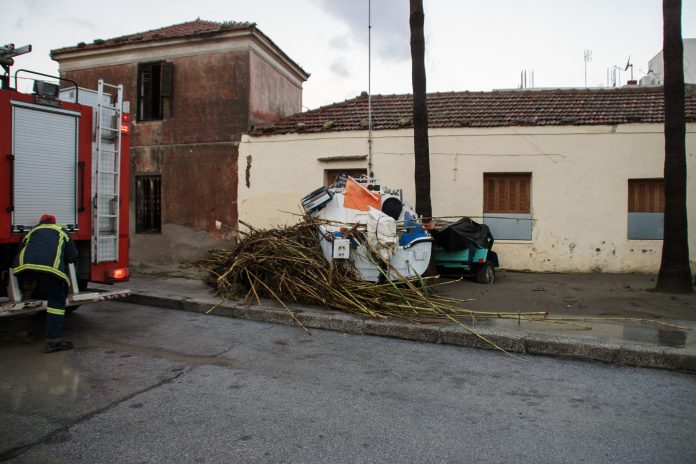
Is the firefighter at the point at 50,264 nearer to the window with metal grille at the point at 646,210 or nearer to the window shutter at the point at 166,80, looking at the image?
the window shutter at the point at 166,80

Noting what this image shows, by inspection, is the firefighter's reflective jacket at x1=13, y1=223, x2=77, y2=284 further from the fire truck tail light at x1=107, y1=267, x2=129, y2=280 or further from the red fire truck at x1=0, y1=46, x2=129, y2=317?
the fire truck tail light at x1=107, y1=267, x2=129, y2=280

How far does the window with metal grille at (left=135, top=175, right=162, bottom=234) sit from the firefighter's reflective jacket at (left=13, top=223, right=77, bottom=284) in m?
8.33

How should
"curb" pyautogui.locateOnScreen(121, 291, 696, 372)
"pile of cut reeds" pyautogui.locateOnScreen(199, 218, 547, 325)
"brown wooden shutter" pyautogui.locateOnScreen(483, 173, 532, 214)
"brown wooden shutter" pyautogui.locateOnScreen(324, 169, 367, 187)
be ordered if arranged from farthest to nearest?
"brown wooden shutter" pyautogui.locateOnScreen(324, 169, 367, 187) < "brown wooden shutter" pyautogui.locateOnScreen(483, 173, 532, 214) < "pile of cut reeds" pyautogui.locateOnScreen(199, 218, 547, 325) < "curb" pyautogui.locateOnScreen(121, 291, 696, 372)

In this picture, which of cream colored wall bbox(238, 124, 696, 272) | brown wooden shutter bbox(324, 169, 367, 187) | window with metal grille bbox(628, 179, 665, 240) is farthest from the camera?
brown wooden shutter bbox(324, 169, 367, 187)

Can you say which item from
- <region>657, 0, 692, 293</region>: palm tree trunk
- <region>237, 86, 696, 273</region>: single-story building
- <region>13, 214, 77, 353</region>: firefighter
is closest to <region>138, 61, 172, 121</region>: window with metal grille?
<region>237, 86, 696, 273</region>: single-story building

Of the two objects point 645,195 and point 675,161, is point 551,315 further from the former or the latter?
point 645,195

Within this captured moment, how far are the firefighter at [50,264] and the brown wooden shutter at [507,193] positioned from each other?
30.7 feet

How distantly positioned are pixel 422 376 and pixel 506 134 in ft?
28.3

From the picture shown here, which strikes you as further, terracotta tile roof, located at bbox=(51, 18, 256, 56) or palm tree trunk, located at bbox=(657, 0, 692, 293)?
terracotta tile roof, located at bbox=(51, 18, 256, 56)

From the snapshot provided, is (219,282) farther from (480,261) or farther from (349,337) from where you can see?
(480,261)

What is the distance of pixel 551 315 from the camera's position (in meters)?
7.03

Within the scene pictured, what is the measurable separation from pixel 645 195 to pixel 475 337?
8244mm

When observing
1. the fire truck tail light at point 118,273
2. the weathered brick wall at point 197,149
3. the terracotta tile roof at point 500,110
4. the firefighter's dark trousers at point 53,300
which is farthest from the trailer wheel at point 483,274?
the firefighter's dark trousers at point 53,300

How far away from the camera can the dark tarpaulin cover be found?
29.8ft
